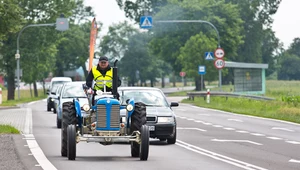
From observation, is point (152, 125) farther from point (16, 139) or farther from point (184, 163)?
point (184, 163)

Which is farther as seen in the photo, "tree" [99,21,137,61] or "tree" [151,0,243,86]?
"tree" [99,21,137,61]

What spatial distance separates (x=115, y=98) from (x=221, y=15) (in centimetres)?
7821

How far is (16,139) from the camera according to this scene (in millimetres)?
20562

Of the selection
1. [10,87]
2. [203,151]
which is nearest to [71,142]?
[203,151]

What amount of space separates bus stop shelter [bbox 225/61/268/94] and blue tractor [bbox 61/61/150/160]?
42996 millimetres

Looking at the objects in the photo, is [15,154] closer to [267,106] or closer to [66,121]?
[66,121]

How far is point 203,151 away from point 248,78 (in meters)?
44.1

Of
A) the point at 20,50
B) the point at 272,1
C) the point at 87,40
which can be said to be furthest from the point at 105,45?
the point at 20,50

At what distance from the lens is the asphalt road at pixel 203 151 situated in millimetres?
14500

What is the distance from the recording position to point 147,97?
2148 centimetres

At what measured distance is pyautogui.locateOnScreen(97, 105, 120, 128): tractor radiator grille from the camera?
15273 millimetres

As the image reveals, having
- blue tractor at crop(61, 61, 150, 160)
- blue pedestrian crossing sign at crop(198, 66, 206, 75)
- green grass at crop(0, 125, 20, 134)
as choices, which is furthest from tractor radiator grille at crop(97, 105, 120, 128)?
blue pedestrian crossing sign at crop(198, 66, 206, 75)

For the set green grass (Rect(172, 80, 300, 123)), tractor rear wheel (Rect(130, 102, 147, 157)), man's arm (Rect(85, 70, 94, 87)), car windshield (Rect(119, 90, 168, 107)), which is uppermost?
man's arm (Rect(85, 70, 94, 87))

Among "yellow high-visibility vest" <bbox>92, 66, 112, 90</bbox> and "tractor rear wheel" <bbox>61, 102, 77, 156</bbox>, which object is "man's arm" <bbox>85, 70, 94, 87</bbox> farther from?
"tractor rear wheel" <bbox>61, 102, 77, 156</bbox>
